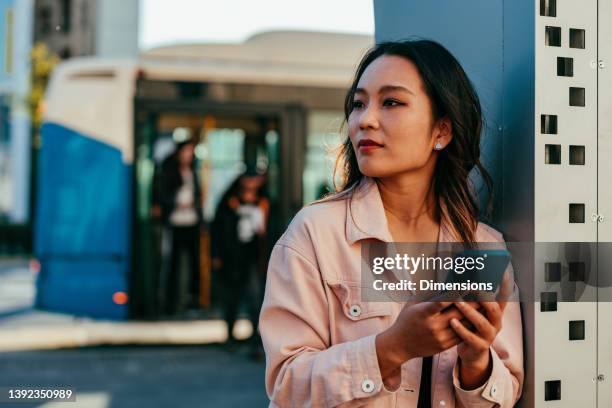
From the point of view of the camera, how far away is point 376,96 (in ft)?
5.43

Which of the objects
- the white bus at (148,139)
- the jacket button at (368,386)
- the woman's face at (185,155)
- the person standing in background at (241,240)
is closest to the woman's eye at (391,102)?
the jacket button at (368,386)

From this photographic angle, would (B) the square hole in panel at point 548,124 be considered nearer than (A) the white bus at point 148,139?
Yes

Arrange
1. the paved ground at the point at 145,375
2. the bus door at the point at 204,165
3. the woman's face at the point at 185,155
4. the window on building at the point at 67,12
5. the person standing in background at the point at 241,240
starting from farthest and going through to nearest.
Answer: the window on building at the point at 67,12 → the bus door at the point at 204,165 → the woman's face at the point at 185,155 → the person standing in background at the point at 241,240 → the paved ground at the point at 145,375

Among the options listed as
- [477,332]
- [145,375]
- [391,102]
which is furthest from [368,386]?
[145,375]

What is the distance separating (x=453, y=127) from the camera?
1728mm

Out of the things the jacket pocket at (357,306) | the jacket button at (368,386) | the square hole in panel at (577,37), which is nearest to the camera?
the jacket button at (368,386)

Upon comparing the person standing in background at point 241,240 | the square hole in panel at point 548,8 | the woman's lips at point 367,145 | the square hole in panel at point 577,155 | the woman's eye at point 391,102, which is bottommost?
the person standing in background at point 241,240

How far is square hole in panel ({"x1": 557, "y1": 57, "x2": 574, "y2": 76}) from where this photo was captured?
168 centimetres

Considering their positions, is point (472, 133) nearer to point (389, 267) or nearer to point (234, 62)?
point (389, 267)

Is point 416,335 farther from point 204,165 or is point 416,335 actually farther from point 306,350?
point 204,165

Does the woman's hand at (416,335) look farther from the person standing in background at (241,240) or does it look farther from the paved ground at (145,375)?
the person standing in background at (241,240)

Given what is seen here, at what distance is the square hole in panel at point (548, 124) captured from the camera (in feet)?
5.48

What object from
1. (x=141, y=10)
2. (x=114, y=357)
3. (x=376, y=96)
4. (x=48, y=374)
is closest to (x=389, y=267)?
(x=376, y=96)

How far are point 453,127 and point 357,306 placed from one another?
0.45 metres
